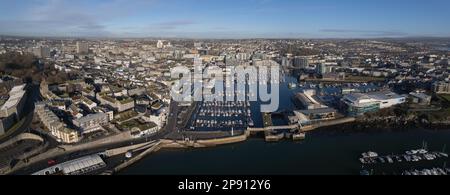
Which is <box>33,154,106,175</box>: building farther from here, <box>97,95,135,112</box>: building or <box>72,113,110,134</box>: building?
<box>97,95,135,112</box>: building

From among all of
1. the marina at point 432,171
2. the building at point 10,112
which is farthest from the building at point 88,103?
the marina at point 432,171

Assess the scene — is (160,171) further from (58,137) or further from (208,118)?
(208,118)

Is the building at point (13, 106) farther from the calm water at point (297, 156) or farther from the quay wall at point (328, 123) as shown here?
the quay wall at point (328, 123)

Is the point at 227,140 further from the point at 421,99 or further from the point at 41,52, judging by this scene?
the point at 41,52

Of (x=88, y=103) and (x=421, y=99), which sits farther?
(x=421, y=99)

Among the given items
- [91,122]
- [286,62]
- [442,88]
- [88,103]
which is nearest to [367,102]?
[442,88]

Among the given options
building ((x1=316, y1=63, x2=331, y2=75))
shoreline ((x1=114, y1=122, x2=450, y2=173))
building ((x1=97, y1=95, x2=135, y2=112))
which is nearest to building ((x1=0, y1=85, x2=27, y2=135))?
building ((x1=97, y1=95, x2=135, y2=112))
